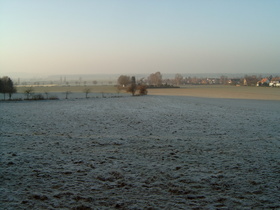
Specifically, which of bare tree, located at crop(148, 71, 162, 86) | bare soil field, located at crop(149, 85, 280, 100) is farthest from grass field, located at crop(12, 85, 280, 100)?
bare tree, located at crop(148, 71, 162, 86)

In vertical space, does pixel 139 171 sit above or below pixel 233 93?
below

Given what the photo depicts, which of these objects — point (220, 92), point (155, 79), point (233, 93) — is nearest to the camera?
point (233, 93)

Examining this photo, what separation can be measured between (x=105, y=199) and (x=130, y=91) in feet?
227

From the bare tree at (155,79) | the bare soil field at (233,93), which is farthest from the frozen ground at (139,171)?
the bare tree at (155,79)

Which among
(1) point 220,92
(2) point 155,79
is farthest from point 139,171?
(2) point 155,79

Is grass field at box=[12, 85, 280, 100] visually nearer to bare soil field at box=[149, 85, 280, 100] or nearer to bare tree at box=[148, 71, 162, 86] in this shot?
bare soil field at box=[149, 85, 280, 100]

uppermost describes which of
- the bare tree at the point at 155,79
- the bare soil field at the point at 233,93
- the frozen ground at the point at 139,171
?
the bare tree at the point at 155,79

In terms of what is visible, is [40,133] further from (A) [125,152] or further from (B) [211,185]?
(B) [211,185]

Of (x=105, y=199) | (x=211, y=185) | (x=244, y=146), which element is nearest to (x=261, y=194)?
(x=211, y=185)

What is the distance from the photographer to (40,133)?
15.3 m

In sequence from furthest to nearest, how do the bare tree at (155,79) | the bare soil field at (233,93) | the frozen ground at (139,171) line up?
the bare tree at (155,79) < the bare soil field at (233,93) < the frozen ground at (139,171)

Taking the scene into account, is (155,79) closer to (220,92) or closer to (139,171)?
(220,92)

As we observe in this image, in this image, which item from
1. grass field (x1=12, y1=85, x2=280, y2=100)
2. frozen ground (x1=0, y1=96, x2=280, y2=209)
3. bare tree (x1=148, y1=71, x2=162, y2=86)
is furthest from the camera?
bare tree (x1=148, y1=71, x2=162, y2=86)

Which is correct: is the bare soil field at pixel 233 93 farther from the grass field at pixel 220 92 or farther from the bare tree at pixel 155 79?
the bare tree at pixel 155 79
